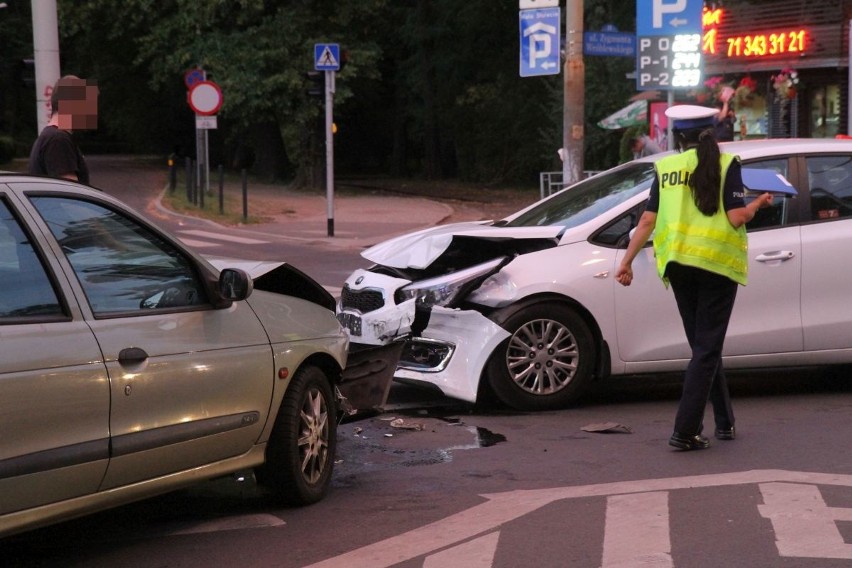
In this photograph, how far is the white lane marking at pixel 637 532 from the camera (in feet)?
16.0

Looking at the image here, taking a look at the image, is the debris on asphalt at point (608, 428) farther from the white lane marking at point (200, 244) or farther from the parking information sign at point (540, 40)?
the white lane marking at point (200, 244)

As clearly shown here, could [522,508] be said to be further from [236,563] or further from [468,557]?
[236,563]

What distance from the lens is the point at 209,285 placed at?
213 inches

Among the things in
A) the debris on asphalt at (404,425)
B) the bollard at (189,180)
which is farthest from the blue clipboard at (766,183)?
the bollard at (189,180)

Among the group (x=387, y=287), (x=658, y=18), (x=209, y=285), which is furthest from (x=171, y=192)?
(x=209, y=285)

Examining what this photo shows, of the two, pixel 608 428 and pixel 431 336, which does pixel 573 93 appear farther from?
pixel 608 428

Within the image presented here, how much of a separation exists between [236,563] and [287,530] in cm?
50

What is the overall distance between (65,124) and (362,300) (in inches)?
84.3

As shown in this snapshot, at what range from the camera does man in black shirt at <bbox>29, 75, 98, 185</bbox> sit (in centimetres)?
783

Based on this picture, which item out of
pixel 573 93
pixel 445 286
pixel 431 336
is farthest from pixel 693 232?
pixel 573 93

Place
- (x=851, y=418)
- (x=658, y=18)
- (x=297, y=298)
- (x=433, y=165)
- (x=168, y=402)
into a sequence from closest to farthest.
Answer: (x=168, y=402)
(x=297, y=298)
(x=851, y=418)
(x=658, y=18)
(x=433, y=165)

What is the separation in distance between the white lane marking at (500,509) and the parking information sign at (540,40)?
32.8 feet

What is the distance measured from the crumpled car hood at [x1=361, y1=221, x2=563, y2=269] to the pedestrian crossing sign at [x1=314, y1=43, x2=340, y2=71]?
551 inches

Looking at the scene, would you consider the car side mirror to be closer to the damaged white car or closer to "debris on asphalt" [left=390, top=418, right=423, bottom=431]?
the damaged white car
